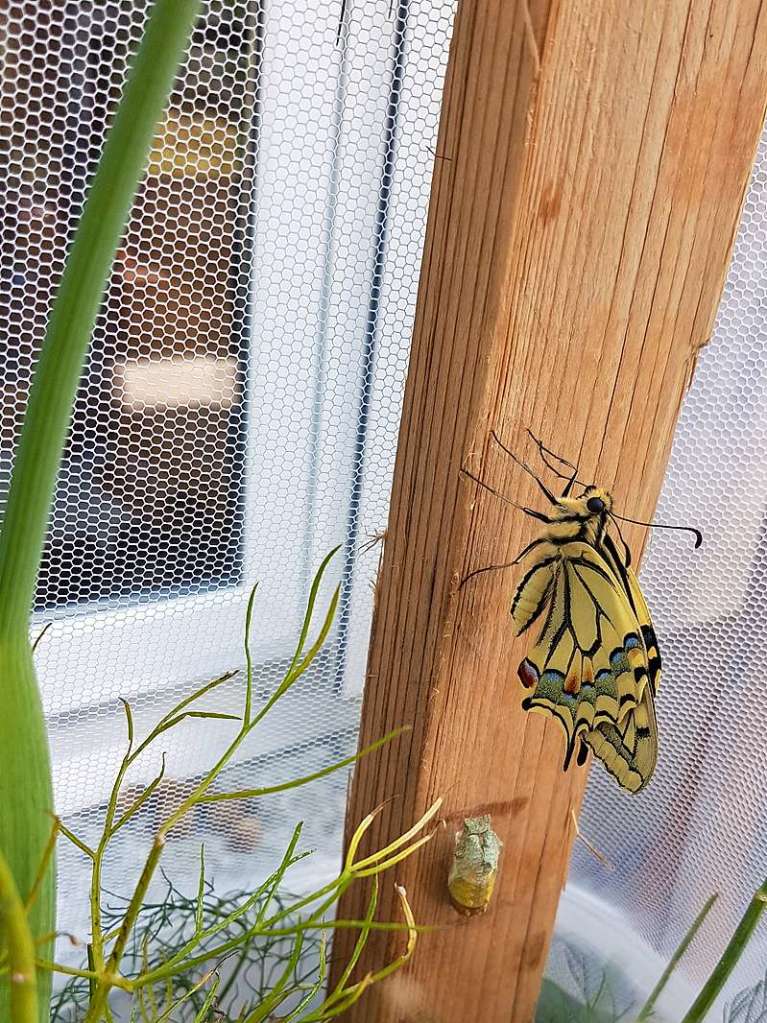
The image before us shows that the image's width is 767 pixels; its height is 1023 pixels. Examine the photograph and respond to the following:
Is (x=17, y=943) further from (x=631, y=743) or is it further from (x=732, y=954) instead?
(x=732, y=954)

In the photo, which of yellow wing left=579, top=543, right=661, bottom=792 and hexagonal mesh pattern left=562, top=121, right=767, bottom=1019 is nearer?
yellow wing left=579, top=543, right=661, bottom=792

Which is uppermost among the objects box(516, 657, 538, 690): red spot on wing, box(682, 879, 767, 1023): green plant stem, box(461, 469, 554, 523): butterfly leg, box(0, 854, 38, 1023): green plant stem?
box(461, 469, 554, 523): butterfly leg

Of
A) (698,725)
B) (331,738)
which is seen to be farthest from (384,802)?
(698,725)

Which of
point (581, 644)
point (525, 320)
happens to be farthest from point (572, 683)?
point (525, 320)

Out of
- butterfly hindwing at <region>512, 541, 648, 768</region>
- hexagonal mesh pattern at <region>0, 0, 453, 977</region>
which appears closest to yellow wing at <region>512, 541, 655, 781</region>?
butterfly hindwing at <region>512, 541, 648, 768</region>

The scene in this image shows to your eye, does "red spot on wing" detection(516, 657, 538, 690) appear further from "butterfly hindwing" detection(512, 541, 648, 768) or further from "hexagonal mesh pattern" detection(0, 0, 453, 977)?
"hexagonal mesh pattern" detection(0, 0, 453, 977)

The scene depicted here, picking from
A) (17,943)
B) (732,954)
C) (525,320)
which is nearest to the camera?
(17,943)

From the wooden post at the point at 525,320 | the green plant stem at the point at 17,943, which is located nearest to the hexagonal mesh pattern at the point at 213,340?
the wooden post at the point at 525,320

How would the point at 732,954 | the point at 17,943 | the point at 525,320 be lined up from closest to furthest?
the point at 17,943
the point at 525,320
the point at 732,954
